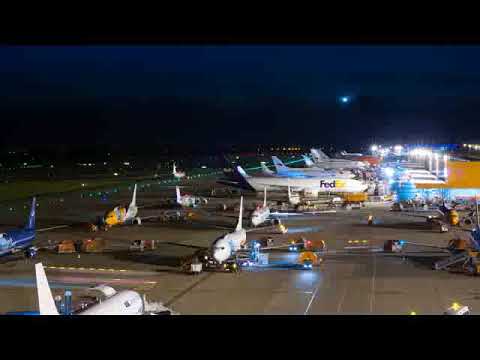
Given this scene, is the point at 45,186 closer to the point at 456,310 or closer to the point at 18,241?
the point at 18,241

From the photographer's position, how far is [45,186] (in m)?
68.2

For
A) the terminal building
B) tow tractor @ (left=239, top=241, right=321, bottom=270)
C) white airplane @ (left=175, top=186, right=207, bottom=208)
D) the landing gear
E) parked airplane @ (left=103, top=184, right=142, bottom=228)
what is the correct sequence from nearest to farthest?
tow tractor @ (left=239, top=241, right=321, bottom=270), the landing gear, parked airplane @ (left=103, top=184, right=142, bottom=228), the terminal building, white airplane @ (left=175, top=186, right=207, bottom=208)

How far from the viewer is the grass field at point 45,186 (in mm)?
60938

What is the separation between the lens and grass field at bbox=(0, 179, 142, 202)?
60.9 metres

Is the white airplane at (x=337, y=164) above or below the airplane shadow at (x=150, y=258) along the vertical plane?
above

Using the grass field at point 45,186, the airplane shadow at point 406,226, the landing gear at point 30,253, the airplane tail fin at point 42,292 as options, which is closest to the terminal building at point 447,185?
the airplane shadow at point 406,226

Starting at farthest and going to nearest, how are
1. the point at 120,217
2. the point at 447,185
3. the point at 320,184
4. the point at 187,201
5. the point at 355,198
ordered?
the point at 320,184 → the point at 355,198 → the point at 187,201 → the point at 447,185 → the point at 120,217

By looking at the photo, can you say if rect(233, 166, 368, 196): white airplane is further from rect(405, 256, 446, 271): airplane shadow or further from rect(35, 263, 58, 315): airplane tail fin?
rect(35, 263, 58, 315): airplane tail fin

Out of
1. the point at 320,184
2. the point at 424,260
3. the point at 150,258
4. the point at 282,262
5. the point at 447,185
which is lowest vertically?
the point at 150,258

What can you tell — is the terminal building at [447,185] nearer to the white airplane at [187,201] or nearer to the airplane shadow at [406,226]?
the airplane shadow at [406,226]

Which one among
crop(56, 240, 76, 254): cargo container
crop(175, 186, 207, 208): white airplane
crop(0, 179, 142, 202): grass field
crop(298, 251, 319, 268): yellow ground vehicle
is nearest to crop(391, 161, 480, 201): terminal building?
crop(298, 251, 319, 268): yellow ground vehicle

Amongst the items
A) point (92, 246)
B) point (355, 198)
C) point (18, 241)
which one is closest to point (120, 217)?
point (92, 246)

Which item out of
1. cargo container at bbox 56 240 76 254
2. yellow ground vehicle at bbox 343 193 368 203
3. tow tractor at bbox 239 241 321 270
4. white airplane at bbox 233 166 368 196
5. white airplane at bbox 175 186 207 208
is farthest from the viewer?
white airplane at bbox 233 166 368 196
